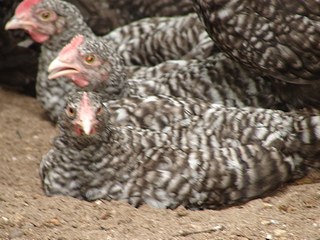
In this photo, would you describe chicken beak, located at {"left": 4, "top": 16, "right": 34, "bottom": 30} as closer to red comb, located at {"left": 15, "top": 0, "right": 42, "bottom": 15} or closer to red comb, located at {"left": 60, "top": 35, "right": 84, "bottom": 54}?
red comb, located at {"left": 15, "top": 0, "right": 42, "bottom": 15}

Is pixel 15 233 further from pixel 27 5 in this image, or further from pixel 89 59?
pixel 27 5

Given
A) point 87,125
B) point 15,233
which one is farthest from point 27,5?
point 15,233

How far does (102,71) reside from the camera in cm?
402

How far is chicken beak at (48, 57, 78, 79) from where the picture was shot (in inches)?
154

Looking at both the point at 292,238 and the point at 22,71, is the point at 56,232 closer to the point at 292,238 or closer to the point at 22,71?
the point at 292,238

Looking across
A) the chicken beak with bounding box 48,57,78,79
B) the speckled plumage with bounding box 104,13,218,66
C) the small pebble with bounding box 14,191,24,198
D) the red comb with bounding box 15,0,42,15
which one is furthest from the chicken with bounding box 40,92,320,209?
the red comb with bounding box 15,0,42,15

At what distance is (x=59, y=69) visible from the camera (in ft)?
12.9

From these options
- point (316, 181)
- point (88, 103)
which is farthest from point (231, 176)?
point (88, 103)

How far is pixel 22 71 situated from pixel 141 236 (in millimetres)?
2301

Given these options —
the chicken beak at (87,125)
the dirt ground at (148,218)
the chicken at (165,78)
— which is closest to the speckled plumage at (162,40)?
the chicken at (165,78)

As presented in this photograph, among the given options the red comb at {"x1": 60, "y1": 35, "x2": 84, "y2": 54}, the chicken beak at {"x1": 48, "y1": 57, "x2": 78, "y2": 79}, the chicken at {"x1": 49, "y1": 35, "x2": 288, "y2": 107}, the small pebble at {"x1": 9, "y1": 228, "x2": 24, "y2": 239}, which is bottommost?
the small pebble at {"x1": 9, "y1": 228, "x2": 24, "y2": 239}

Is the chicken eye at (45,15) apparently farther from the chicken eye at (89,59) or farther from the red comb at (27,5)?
the chicken eye at (89,59)

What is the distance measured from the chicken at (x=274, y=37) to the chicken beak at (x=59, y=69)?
2.45ft

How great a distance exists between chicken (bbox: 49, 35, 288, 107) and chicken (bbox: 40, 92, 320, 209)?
0.44 metres
